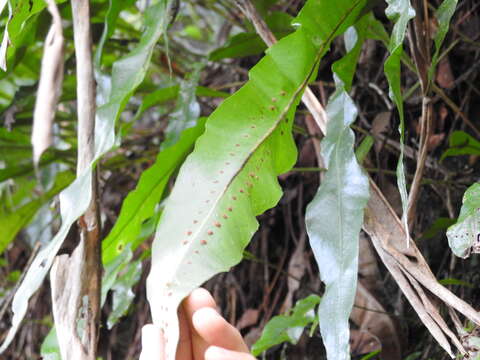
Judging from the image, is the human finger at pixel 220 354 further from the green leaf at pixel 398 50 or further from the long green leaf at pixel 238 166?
the green leaf at pixel 398 50

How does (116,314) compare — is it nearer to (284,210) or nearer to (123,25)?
(284,210)

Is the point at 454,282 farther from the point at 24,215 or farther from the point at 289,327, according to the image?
the point at 24,215

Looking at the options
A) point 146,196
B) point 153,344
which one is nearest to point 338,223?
point 153,344

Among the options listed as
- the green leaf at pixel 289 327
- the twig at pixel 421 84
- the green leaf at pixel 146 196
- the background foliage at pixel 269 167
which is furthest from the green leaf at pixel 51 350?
the twig at pixel 421 84

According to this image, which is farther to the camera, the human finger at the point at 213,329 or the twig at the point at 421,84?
the twig at the point at 421,84

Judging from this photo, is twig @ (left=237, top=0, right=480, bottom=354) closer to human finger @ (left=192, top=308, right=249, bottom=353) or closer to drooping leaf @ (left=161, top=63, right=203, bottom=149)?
human finger @ (left=192, top=308, right=249, bottom=353)

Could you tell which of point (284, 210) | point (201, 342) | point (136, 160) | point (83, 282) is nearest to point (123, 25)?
point (136, 160)

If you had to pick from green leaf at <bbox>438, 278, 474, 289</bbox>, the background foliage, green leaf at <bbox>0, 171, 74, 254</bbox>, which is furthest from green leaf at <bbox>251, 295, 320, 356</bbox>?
green leaf at <bbox>0, 171, 74, 254</bbox>
